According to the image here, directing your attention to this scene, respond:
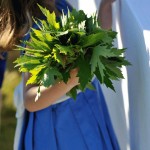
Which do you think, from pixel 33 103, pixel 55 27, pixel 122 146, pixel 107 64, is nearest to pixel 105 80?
pixel 107 64

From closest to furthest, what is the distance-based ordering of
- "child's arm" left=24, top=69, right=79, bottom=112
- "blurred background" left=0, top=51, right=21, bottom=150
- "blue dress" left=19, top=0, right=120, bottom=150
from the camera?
"child's arm" left=24, top=69, right=79, bottom=112, "blue dress" left=19, top=0, right=120, bottom=150, "blurred background" left=0, top=51, right=21, bottom=150

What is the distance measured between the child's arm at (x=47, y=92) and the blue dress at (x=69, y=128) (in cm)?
16

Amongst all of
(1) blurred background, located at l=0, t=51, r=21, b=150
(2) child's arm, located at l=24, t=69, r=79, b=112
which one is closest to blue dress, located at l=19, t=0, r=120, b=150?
(2) child's arm, located at l=24, t=69, r=79, b=112

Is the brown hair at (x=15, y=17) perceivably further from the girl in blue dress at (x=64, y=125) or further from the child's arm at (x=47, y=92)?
the child's arm at (x=47, y=92)

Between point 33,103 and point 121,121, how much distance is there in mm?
422

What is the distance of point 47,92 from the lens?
1.47 meters

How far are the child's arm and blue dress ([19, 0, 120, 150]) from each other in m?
0.16

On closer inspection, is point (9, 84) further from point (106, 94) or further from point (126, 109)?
point (126, 109)

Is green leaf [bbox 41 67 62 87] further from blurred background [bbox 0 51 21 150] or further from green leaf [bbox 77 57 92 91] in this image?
blurred background [bbox 0 51 21 150]

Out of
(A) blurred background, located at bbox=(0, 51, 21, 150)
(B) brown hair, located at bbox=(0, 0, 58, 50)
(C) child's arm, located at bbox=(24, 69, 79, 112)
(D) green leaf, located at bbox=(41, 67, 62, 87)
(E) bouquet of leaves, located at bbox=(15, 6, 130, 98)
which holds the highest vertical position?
(B) brown hair, located at bbox=(0, 0, 58, 50)

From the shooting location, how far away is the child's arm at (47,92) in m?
1.41

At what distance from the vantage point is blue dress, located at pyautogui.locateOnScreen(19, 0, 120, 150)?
1699mm

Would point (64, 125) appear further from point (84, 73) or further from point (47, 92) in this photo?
point (84, 73)

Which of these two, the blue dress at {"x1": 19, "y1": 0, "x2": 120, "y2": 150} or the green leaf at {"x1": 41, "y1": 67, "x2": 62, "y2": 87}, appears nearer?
the green leaf at {"x1": 41, "y1": 67, "x2": 62, "y2": 87}
